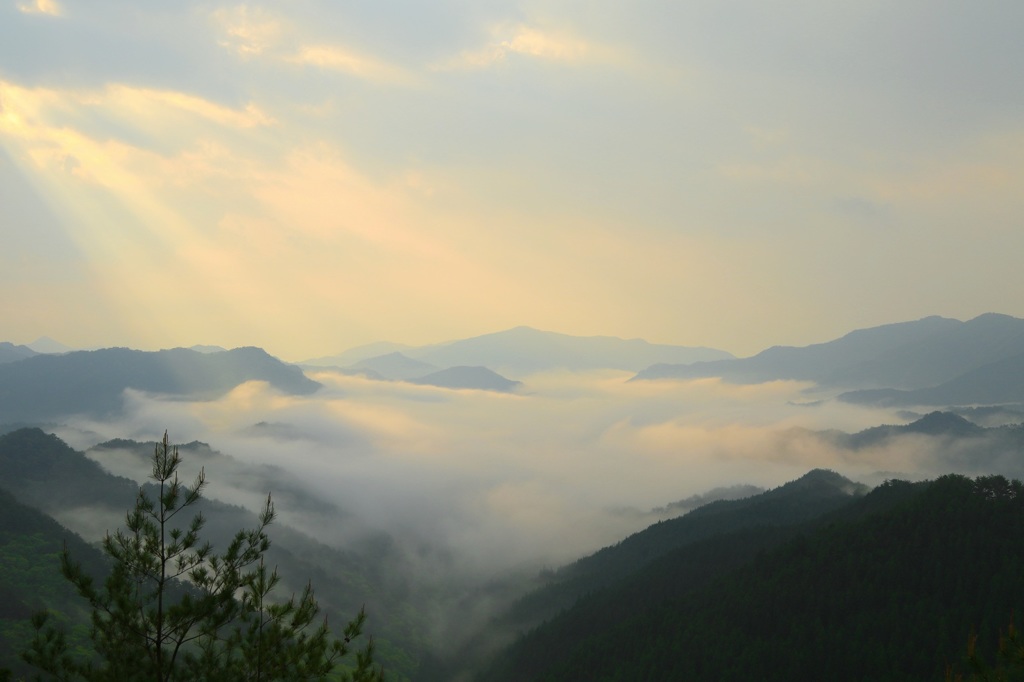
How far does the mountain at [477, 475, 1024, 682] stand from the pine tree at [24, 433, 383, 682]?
15669cm

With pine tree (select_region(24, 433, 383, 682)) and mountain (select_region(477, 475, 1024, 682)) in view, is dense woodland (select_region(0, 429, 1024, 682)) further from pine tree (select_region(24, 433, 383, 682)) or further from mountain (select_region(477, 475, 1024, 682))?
pine tree (select_region(24, 433, 383, 682))

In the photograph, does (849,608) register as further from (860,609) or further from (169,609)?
(169,609)

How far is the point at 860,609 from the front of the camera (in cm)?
17050

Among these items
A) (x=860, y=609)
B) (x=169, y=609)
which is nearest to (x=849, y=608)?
(x=860, y=609)

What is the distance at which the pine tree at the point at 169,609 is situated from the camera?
2961 centimetres

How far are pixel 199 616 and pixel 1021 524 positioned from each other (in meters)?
220

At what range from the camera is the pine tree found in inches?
1166

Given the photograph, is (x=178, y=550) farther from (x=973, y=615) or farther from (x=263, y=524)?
(x=973, y=615)

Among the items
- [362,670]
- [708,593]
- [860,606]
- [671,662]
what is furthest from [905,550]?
[362,670]

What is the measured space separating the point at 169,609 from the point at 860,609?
7243 inches

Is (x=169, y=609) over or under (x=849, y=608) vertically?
over

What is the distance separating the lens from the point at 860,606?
171250mm

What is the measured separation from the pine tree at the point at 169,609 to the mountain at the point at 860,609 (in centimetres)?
15669

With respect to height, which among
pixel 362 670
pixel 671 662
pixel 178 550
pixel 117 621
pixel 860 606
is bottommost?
pixel 671 662
